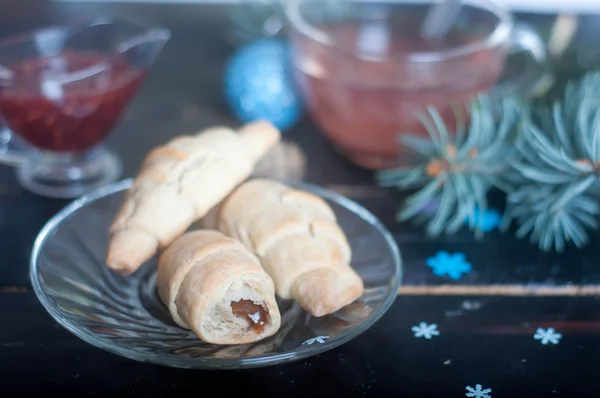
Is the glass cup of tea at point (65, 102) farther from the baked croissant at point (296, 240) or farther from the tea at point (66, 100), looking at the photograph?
the baked croissant at point (296, 240)

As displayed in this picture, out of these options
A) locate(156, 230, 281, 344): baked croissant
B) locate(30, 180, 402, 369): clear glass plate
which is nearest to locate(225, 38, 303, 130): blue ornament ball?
locate(30, 180, 402, 369): clear glass plate

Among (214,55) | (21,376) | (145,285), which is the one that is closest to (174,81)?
(214,55)

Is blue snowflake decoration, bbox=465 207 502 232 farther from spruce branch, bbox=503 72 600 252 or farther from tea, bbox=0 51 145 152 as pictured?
tea, bbox=0 51 145 152

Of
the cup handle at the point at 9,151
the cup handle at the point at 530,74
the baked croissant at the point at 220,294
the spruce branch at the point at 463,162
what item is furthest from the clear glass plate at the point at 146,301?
the cup handle at the point at 530,74

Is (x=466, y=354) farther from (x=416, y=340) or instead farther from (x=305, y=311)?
(x=305, y=311)

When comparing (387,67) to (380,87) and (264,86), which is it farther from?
(264,86)
